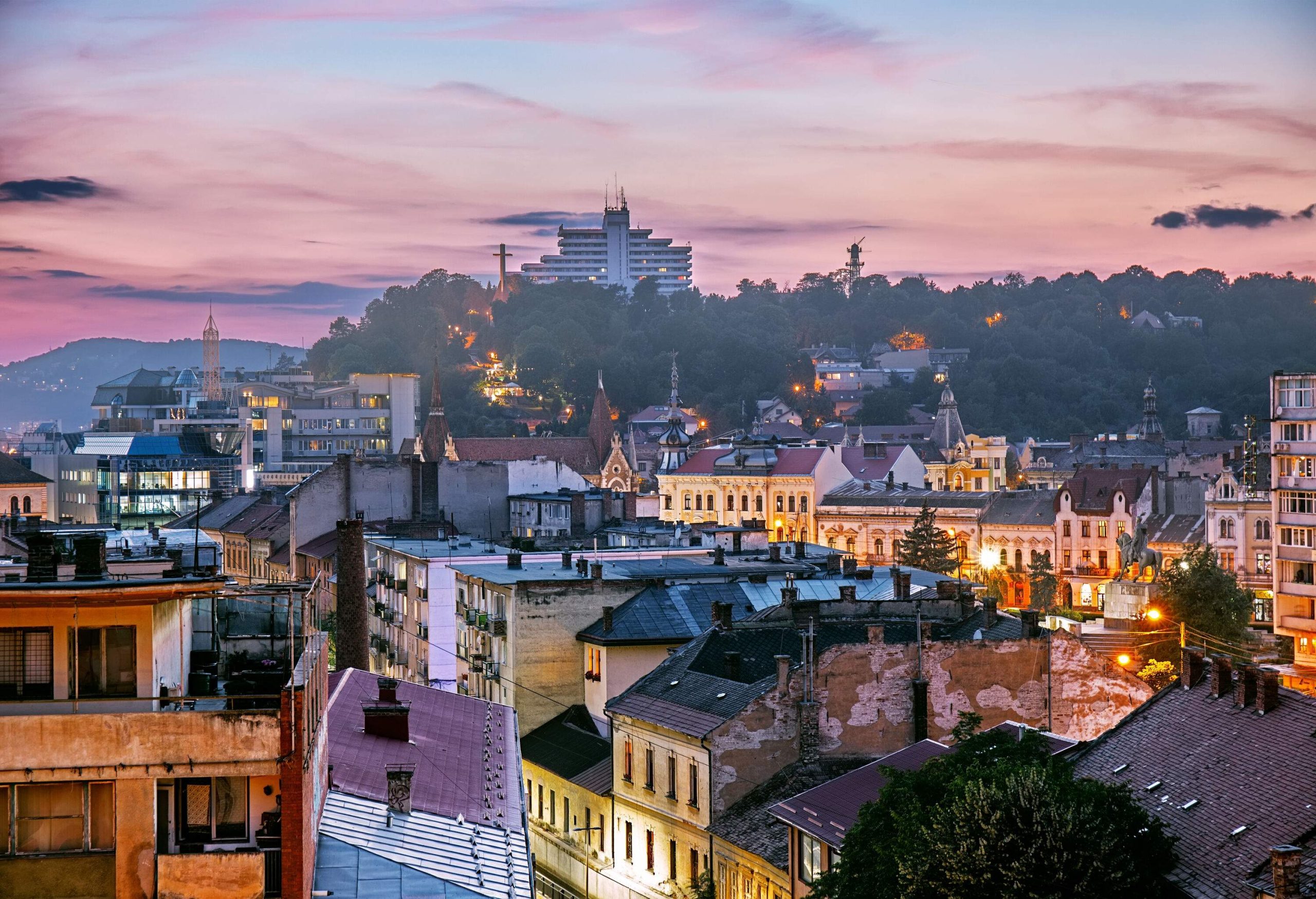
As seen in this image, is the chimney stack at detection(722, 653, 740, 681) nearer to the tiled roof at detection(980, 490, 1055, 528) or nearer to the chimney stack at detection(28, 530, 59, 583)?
the chimney stack at detection(28, 530, 59, 583)

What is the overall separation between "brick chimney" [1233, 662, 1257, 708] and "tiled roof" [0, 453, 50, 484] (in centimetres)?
7490

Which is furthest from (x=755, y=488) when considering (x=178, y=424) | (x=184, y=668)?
(x=184, y=668)

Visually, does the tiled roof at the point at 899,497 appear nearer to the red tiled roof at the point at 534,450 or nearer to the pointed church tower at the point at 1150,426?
the red tiled roof at the point at 534,450

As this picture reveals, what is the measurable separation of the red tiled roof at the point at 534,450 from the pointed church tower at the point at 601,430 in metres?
0.55

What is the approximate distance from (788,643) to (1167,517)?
78277mm

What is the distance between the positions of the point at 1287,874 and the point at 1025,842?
12.5ft

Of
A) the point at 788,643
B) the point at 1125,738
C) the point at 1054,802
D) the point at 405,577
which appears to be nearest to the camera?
the point at 1054,802

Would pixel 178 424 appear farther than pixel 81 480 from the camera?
Yes

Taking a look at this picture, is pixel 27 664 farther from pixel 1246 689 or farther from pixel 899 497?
pixel 899 497

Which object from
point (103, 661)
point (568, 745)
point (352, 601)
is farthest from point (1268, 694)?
point (352, 601)

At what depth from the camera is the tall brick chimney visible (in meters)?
51.8

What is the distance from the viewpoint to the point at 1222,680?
31.5 metres

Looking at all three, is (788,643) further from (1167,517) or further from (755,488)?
(755,488)

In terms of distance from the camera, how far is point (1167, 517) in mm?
115188
